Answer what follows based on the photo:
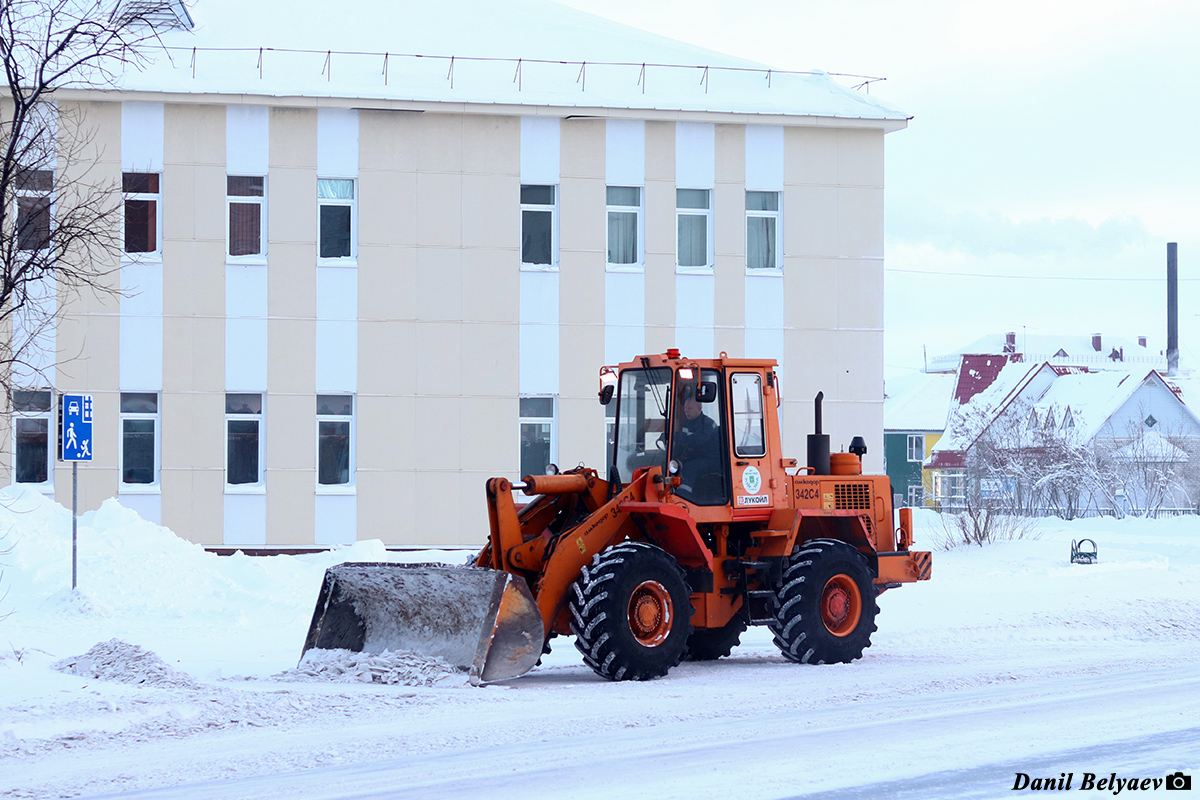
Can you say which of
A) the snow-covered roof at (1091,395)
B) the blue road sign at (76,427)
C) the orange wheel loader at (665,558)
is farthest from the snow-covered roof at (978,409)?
the blue road sign at (76,427)

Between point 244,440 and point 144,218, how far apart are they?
406 centimetres

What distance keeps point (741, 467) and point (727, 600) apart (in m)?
1.19

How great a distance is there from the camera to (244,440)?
22.7 m

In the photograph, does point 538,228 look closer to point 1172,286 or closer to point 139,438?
point 139,438

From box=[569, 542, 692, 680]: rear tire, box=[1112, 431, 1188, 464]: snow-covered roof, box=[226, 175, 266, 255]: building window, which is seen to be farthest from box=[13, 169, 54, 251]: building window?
box=[1112, 431, 1188, 464]: snow-covered roof

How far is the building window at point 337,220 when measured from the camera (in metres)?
23.0

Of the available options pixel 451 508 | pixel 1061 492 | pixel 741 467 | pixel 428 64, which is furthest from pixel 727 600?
pixel 1061 492

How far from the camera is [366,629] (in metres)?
11.0

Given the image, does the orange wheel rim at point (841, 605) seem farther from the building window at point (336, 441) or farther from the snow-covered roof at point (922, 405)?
the snow-covered roof at point (922, 405)

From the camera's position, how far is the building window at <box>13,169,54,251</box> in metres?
9.96

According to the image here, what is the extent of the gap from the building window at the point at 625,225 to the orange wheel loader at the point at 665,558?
11.1m

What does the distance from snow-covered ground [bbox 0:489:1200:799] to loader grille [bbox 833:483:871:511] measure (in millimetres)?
1489

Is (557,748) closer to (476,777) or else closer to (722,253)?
(476,777)

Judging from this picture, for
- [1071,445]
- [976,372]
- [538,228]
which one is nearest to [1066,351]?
[976,372]
